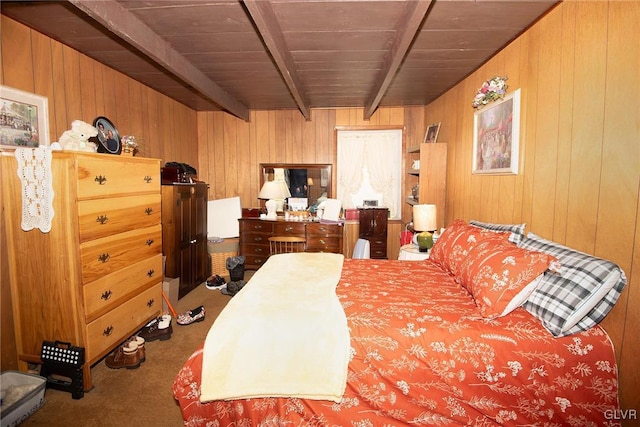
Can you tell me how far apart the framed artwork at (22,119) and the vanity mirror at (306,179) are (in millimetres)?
2885

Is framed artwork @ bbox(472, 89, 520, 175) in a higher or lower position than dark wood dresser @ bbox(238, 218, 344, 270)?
higher

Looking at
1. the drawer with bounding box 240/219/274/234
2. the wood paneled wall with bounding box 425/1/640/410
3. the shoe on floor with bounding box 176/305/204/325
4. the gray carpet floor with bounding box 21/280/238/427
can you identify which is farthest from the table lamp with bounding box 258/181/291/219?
the wood paneled wall with bounding box 425/1/640/410

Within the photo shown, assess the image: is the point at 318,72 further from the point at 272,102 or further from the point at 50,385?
the point at 50,385

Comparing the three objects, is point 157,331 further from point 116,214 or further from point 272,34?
point 272,34

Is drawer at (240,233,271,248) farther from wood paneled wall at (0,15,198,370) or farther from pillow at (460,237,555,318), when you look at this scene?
pillow at (460,237,555,318)

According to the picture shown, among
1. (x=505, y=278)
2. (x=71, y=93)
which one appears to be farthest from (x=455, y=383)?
(x=71, y=93)

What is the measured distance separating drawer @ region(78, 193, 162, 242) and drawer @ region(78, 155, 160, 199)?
6 centimetres

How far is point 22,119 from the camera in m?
2.24

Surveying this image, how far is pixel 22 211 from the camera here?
6.58 feet

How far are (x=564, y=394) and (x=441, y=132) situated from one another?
3.19m

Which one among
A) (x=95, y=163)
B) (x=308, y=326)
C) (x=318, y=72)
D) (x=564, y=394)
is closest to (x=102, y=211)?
(x=95, y=163)

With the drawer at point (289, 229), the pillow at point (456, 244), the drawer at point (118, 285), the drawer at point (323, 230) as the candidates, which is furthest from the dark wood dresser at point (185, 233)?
the pillow at point (456, 244)

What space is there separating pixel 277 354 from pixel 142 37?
225 cm

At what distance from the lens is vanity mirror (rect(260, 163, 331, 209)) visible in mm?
5016
